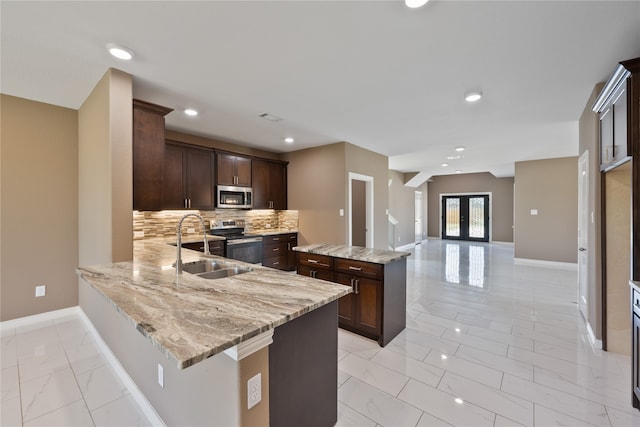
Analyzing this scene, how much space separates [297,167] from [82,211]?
3598 mm

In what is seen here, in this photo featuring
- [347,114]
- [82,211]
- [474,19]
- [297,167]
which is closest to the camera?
[474,19]

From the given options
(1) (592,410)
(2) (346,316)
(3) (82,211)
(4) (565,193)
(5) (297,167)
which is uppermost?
(5) (297,167)

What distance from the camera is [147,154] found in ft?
9.09

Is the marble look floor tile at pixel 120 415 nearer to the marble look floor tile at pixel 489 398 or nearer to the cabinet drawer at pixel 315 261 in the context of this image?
the cabinet drawer at pixel 315 261

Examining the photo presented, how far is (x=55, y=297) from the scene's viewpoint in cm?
331

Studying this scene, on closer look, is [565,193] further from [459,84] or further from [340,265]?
[340,265]

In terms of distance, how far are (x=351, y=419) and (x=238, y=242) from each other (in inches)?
131

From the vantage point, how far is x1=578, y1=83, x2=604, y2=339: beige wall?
264cm

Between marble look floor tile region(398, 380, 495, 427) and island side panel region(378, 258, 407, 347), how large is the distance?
2.13 ft

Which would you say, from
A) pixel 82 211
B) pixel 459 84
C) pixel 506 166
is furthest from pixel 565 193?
pixel 82 211

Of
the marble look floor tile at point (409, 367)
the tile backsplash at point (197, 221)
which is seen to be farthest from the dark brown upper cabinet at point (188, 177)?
the marble look floor tile at point (409, 367)

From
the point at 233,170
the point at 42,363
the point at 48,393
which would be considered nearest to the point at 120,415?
the point at 48,393

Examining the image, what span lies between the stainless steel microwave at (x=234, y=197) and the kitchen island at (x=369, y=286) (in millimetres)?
2416

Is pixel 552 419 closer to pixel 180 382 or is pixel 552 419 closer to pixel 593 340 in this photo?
pixel 593 340
